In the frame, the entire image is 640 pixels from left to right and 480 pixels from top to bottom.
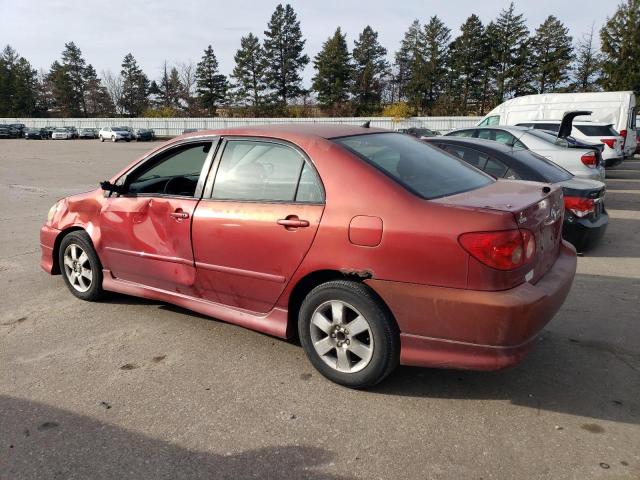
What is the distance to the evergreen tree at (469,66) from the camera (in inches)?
2328

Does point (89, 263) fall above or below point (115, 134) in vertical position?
above

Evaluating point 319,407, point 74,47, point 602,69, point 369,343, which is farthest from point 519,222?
point 74,47

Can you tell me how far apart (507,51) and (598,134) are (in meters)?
48.4

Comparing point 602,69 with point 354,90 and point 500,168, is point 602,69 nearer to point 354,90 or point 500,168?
point 354,90

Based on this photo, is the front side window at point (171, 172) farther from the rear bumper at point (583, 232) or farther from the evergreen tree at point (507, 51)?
the evergreen tree at point (507, 51)

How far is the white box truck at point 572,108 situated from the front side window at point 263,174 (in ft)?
52.4

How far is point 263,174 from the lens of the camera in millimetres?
3555

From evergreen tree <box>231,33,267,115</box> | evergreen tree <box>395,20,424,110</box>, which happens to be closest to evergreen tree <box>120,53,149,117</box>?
evergreen tree <box>231,33,267,115</box>

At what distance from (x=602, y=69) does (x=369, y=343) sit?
54747mm

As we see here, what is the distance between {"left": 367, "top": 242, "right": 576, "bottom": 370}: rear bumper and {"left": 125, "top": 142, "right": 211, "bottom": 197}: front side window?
1891mm

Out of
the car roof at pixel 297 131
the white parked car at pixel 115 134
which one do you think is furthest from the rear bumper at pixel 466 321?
the white parked car at pixel 115 134

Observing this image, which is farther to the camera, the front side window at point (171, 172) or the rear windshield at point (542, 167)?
the rear windshield at point (542, 167)

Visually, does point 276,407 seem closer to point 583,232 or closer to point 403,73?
point 583,232

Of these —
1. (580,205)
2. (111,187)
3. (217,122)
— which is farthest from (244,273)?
(217,122)
